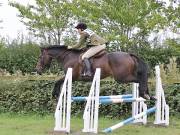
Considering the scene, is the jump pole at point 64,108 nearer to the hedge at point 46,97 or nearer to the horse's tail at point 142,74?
the horse's tail at point 142,74

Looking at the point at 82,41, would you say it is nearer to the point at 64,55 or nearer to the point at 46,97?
the point at 64,55

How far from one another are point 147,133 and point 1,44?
12996 mm

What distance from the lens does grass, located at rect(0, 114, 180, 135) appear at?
428 inches

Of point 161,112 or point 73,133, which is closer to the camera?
point 73,133

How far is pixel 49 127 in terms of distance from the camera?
11.7 m

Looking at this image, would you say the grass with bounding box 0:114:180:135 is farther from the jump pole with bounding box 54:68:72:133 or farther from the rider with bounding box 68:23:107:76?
the rider with bounding box 68:23:107:76

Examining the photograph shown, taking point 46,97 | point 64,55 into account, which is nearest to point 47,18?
point 46,97

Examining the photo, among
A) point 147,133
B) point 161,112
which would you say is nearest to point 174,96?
point 161,112

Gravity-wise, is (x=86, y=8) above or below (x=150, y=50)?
above

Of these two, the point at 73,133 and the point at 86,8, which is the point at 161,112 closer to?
the point at 73,133

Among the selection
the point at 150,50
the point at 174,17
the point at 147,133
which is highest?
the point at 174,17

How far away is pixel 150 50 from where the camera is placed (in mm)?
19500

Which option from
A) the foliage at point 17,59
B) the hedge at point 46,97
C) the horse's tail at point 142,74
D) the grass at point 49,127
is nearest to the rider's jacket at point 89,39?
the horse's tail at point 142,74

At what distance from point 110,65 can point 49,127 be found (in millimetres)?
2042
